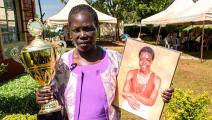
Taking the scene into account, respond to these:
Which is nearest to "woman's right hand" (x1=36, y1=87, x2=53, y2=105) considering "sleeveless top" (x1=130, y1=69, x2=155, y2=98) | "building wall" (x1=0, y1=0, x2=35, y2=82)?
"sleeveless top" (x1=130, y1=69, x2=155, y2=98)

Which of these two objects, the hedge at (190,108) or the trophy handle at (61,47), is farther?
the hedge at (190,108)

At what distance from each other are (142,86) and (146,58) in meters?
0.23

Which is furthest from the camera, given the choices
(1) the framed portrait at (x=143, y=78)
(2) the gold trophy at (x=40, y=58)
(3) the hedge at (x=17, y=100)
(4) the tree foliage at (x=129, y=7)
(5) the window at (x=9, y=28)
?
(4) the tree foliage at (x=129, y=7)

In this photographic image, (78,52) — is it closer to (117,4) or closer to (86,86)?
(86,86)

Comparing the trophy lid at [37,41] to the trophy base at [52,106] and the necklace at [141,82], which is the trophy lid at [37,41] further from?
the necklace at [141,82]

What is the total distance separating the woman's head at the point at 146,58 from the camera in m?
2.89

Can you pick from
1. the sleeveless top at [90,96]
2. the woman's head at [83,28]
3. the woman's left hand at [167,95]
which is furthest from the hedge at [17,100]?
the woman's left hand at [167,95]

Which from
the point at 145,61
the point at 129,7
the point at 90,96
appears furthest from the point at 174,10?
the point at 90,96

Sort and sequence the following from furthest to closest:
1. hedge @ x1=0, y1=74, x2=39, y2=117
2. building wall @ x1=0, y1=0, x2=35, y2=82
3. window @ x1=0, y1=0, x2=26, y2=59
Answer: building wall @ x1=0, y1=0, x2=35, y2=82, window @ x1=0, y1=0, x2=26, y2=59, hedge @ x1=0, y1=74, x2=39, y2=117

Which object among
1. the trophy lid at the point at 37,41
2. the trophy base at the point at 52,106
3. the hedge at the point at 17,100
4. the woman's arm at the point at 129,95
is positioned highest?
A: the trophy lid at the point at 37,41

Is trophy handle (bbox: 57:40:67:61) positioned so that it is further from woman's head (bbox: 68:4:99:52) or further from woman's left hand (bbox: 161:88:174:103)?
woman's left hand (bbox: 161:88:174:103)

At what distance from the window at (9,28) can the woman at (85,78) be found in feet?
21.4

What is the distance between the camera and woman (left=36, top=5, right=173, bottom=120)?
2.79m

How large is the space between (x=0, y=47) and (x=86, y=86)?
6655 mm
